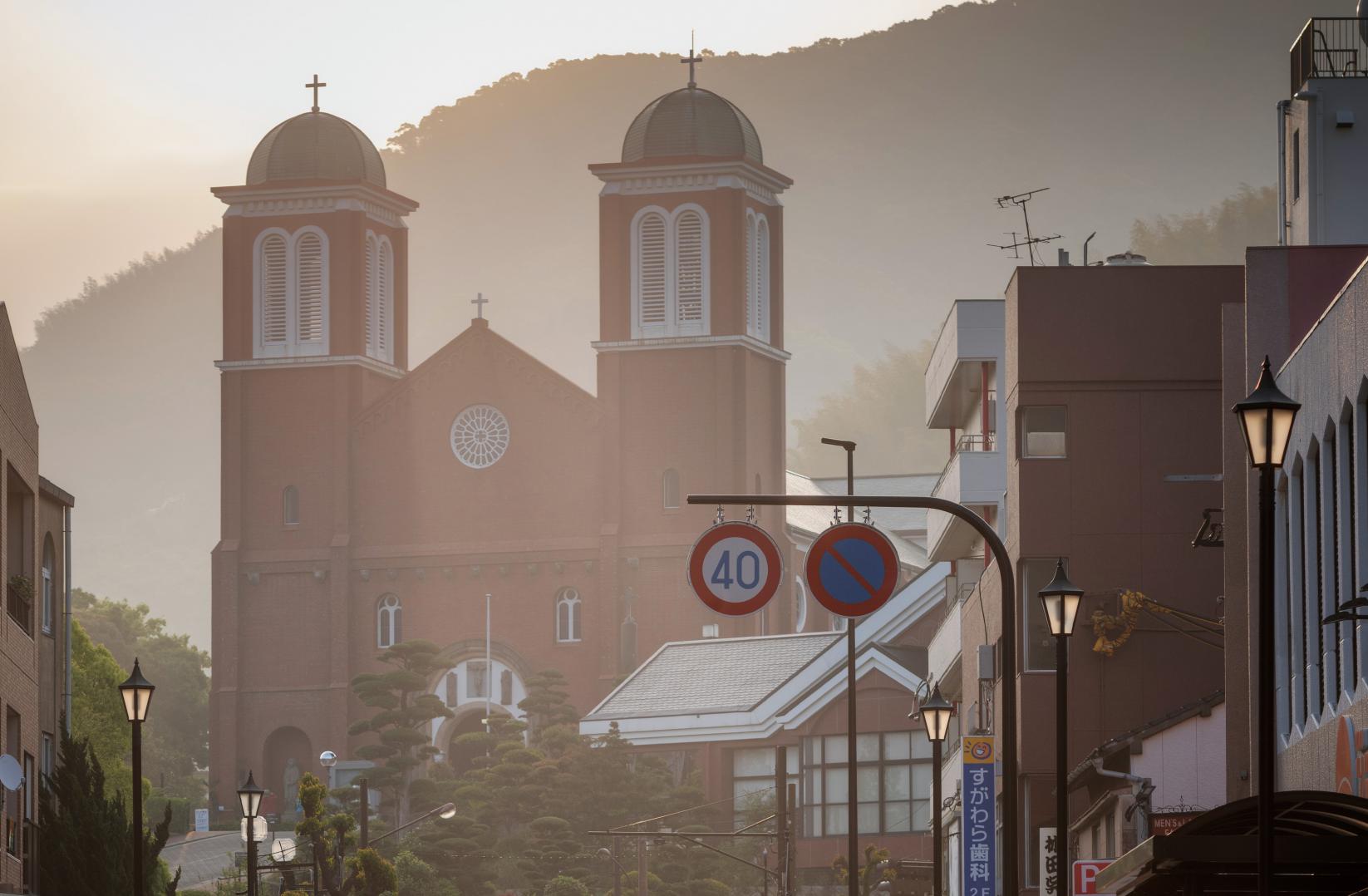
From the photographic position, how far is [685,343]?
9306 centimetres

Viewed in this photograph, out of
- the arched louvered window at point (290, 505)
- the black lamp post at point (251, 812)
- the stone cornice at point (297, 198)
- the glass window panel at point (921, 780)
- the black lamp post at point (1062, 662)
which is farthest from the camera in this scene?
the stone cornice at point (297, 198)

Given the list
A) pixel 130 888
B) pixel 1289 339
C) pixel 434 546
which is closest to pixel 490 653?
pixel 434 546

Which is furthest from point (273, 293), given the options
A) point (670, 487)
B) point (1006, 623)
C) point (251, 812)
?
point (1006, 623)

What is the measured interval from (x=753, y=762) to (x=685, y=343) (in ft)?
73.8

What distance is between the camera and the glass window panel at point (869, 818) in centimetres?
6806

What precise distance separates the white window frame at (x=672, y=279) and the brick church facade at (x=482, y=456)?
0.09 metres

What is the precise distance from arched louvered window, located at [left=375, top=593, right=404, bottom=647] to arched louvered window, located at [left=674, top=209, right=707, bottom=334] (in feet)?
44.9

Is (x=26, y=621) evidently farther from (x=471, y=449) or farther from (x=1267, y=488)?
(x=471, y=449)

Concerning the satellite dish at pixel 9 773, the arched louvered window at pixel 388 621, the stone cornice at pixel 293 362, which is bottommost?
the satellite dish at pixel 9 773

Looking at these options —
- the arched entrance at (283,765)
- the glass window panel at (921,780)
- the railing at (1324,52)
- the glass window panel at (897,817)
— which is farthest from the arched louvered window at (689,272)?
the railing at (1324,52)

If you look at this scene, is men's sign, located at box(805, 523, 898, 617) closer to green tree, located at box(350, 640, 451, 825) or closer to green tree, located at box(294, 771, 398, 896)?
green tree, located at box(294, 771, 398, 896)

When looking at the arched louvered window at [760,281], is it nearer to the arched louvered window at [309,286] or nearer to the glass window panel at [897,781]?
the arched louvered window at [309,286]

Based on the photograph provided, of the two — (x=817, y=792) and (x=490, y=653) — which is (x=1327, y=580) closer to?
(x=817, y=792)

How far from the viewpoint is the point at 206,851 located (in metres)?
79.5
